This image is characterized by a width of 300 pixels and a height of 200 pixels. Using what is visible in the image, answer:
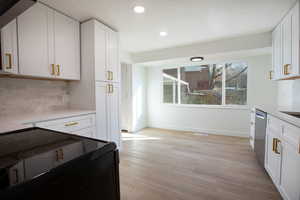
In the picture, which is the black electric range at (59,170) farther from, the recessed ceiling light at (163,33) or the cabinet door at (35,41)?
the recessed ceiling light at (163,33)

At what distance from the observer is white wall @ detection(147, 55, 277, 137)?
3.48 meters

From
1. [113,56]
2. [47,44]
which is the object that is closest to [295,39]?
[113,56]

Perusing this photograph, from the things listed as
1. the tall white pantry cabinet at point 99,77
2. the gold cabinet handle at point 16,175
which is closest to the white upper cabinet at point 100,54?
the tall white pantry cabinet at point 99,77

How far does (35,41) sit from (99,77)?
0.90m

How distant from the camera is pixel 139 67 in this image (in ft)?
14.8

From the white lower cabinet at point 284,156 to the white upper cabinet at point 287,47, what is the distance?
83cm

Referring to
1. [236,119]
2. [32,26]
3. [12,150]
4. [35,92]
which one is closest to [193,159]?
[236,119]

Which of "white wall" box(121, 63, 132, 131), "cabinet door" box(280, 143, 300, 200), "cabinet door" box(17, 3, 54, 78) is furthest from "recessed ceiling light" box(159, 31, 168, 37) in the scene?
"cabinet door" box(280, 143, 300, 200)

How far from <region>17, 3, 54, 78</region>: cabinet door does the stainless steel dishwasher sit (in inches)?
119

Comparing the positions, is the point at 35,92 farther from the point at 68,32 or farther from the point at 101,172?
the point at 101,172

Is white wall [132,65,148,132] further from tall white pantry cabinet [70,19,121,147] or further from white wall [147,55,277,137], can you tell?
tall white pantry cabinet [70,19,121,147]

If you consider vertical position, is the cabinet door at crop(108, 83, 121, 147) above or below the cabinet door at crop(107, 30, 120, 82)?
below

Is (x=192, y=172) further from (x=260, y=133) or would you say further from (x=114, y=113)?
(x=114, y=113)

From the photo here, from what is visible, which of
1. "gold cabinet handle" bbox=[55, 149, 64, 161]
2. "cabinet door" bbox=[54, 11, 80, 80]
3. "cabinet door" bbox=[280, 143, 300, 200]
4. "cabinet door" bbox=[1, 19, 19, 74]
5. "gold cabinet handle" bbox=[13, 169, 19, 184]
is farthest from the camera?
"cabinet door" bbox=[54, 11, 80, 80]
